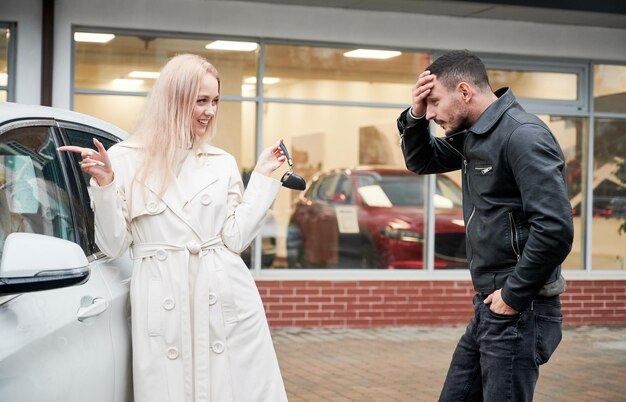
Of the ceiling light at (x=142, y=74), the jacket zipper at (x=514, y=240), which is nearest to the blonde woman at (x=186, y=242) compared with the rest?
the jacket zipper at (x=514, y=240)

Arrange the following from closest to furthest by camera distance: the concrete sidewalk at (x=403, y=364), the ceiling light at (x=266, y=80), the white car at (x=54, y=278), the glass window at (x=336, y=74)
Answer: the white car at (x=54, y=278), the concrete sidewalk at (x=403, y=364), the ceiling light at (x=266, y=80), the glass window at (x=336, y=74)

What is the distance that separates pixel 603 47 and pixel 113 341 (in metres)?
8.60

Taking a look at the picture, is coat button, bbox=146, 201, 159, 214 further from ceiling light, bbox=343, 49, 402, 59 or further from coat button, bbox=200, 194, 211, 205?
ceiling light, bbox=343, 49, 402, 59

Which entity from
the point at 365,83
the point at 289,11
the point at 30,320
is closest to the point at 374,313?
the point at 365,83

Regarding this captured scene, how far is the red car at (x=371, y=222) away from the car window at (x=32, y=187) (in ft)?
21.4

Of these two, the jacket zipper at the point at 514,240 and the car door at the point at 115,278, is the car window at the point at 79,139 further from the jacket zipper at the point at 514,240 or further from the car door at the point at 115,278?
the jacket zipper at the point at 514,240

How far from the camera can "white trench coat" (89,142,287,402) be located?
3396mm

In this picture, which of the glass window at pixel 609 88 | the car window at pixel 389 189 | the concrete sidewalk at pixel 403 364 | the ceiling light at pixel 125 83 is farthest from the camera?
the glass window at pixel 609 88

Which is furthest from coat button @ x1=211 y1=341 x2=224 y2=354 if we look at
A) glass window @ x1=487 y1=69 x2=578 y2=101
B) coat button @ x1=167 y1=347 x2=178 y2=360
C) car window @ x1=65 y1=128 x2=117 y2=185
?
glass window @ x1=487 y1=69 x2=578 y2=101

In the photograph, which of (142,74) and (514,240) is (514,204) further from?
(142,74)

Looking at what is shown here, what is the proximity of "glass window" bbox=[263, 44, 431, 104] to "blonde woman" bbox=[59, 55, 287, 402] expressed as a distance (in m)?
6.27

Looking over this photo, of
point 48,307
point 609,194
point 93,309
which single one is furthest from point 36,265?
point 609,194

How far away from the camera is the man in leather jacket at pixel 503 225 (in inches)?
136

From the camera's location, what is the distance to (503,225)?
361 centimetres
